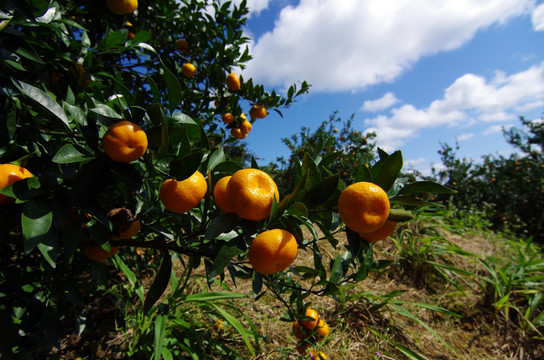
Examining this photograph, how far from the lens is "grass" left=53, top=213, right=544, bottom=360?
1.98 meters

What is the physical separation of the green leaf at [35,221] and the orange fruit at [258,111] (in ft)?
5.75

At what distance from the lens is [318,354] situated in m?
1.66

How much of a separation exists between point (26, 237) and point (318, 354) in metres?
1.69

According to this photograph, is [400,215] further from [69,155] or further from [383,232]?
[69,155]

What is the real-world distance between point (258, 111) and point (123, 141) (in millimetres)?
1700

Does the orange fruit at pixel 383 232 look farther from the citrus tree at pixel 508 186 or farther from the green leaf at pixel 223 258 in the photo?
the citrus tree at pixel 508 186

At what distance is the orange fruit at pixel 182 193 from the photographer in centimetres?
72

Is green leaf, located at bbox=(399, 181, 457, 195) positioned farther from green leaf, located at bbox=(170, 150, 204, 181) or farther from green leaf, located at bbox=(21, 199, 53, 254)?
green leaf, located at bbox=(21, 199, 53, 254)

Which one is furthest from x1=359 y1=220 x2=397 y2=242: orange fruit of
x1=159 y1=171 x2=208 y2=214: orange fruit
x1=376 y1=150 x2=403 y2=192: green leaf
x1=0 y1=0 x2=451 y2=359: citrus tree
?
x1=159 y1=171 x2=208 y2=214: orange fruit

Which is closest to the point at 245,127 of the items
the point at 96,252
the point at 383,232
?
the point at 96,252

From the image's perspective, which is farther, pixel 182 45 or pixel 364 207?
pixel 182 45

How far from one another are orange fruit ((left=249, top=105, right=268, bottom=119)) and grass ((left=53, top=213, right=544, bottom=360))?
132 cm

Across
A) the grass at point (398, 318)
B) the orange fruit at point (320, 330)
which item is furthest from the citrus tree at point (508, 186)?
the orange fruit at point (320, 330)

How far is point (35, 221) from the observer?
667mm
